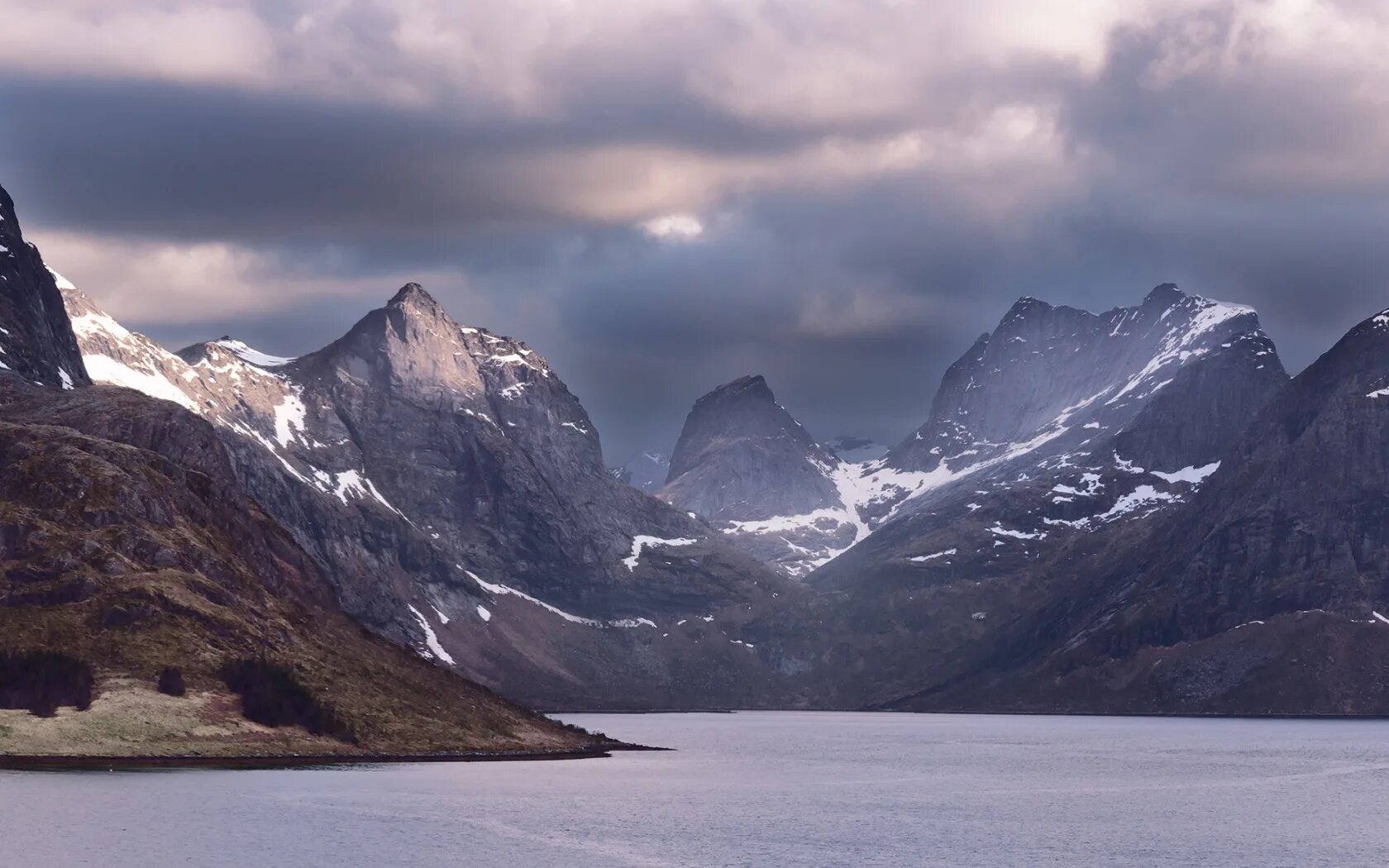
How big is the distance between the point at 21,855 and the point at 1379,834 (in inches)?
5274

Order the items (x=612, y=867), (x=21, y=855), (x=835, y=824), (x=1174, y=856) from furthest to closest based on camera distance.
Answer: (x=835, y=824) < (x=1174, y=856) < (x=612, y=867) < (x=21, y=855)

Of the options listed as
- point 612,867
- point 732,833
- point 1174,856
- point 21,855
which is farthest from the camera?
point 732,833

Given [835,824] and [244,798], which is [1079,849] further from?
[244,798]

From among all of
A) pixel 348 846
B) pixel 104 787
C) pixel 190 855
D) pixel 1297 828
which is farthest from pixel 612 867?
pixel 1297 828

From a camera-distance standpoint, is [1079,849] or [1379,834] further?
[1379,834]

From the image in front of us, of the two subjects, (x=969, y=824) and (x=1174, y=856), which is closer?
(x=1174, y=856)

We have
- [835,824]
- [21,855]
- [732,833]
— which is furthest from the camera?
[835,824]

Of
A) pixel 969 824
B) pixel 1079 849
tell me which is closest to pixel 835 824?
pixel 969 824

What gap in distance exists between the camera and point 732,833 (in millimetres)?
181625

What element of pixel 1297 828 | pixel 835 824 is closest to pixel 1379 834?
pixel 1297 828

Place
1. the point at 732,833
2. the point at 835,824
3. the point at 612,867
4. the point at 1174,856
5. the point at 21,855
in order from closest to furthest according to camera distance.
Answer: the point at 21,855
the point at 612,867
the point at 1174,856
the point at 732,833
the point at 835,824

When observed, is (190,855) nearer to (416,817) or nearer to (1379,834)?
(416,817)

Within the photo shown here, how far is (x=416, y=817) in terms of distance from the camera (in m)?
183

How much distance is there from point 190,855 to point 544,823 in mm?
44884
